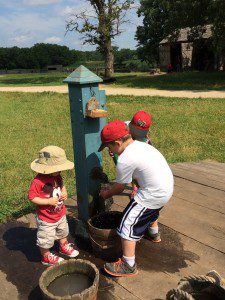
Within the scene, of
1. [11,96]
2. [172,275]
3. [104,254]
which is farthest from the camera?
[11,96]

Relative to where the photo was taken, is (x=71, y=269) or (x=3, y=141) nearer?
(x=71, y=269)

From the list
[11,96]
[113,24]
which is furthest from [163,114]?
[113,24]

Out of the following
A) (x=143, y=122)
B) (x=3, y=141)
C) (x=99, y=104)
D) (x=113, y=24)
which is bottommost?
(x=3, y=141)

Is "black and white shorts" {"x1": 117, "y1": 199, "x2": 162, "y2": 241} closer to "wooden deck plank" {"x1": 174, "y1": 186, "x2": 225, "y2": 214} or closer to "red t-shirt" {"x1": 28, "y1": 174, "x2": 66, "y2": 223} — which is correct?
"red t-shirt" {"x1": 28, "y1": 174, "x2": 66, "y2": 223}

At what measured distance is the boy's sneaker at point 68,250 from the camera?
3.21 metres

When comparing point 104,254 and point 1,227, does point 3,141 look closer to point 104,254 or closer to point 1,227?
point 1,227

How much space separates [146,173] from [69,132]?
7609 millimetres

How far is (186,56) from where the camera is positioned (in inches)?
1400

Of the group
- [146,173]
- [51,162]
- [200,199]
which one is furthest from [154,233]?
[51,162]

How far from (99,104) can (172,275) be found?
5.21 feet

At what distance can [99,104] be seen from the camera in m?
3.16

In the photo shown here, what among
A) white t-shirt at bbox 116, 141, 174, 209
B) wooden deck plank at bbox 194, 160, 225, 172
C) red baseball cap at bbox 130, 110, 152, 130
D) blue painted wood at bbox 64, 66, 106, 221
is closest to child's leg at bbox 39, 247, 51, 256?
blue painted wood at bbox 64, 66, 106, 221

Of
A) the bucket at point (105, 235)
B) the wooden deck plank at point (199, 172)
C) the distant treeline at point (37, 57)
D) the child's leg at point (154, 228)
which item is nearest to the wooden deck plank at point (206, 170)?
the wooden deck plank at point (199, 172)

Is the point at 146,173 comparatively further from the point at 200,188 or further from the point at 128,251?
the point at 200,188
